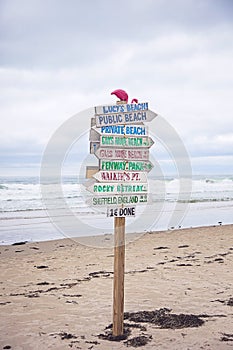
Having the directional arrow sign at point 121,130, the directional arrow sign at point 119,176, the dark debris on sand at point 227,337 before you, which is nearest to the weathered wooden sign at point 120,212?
the directional arrow sign at point 119,176

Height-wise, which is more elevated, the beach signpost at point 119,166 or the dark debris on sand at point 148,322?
the beach signpost at point 119,166

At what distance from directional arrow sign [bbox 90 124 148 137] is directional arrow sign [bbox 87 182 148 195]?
51 cm

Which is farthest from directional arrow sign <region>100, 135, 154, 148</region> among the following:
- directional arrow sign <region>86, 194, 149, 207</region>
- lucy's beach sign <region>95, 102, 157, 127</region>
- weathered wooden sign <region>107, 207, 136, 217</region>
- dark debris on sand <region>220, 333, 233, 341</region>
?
dark debris on sand <region>220, 333, 233, 341</region>

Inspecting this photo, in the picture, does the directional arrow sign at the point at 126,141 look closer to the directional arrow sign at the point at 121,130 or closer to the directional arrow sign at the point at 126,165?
→ the directional arrow sign at the point at 121,130

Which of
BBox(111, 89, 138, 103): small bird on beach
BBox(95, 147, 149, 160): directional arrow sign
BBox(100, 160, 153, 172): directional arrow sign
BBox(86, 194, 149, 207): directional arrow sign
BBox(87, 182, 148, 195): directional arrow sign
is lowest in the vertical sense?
BBox(86, 194, 149, 207): directional arrow sign

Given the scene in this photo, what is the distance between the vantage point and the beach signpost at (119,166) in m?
4.98

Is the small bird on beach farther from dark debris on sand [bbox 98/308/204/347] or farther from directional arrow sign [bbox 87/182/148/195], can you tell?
dark debris on sand [bbox 98/308/204/347]

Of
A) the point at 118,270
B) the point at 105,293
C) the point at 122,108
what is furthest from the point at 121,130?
the point at 105,293

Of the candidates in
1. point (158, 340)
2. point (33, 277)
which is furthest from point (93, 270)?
point (158, 340)

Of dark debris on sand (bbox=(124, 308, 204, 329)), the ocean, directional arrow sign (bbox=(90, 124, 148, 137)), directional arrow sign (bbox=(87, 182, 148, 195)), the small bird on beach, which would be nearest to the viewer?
directional arrow sign (bbox=(87, 182, 148, 195))

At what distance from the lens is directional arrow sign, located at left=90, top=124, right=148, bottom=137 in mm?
5039

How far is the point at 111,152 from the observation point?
5.03 metres

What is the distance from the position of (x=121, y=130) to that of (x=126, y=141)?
0.13 metres

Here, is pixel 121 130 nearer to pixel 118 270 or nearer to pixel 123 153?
pixel 123 153
